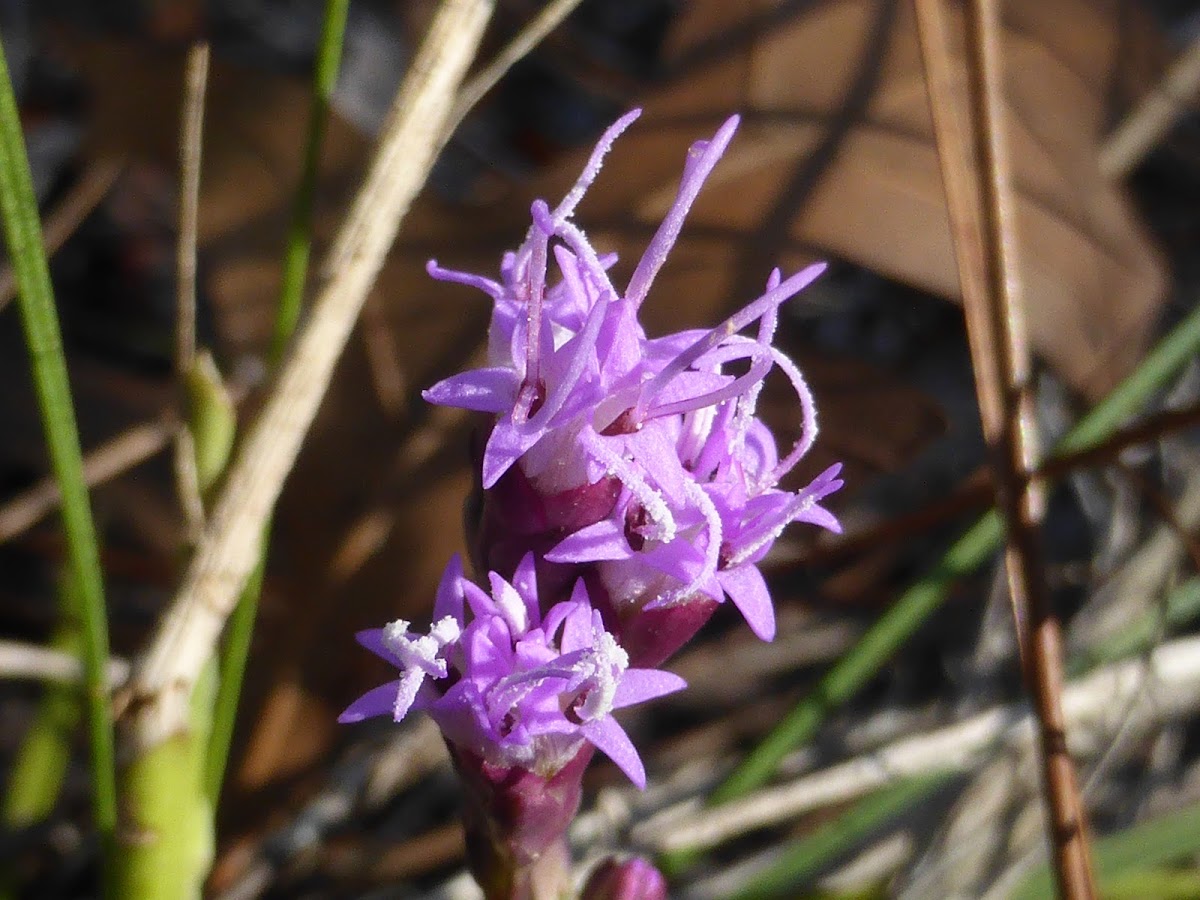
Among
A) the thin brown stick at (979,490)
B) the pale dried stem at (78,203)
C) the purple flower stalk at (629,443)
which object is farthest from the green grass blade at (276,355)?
the pale dried stem at (78,203)

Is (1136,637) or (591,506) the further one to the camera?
(1136,637)

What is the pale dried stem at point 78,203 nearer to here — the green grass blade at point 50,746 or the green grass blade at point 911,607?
the green grass blade at point 50,746

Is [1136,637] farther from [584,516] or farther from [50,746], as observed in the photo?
[50,746]

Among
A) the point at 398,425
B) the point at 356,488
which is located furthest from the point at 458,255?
the point at 356,488

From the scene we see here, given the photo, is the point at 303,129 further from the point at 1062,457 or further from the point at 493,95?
the point at 1062,457

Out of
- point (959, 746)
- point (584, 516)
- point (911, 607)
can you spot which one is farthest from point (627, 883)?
point (959, 746)
